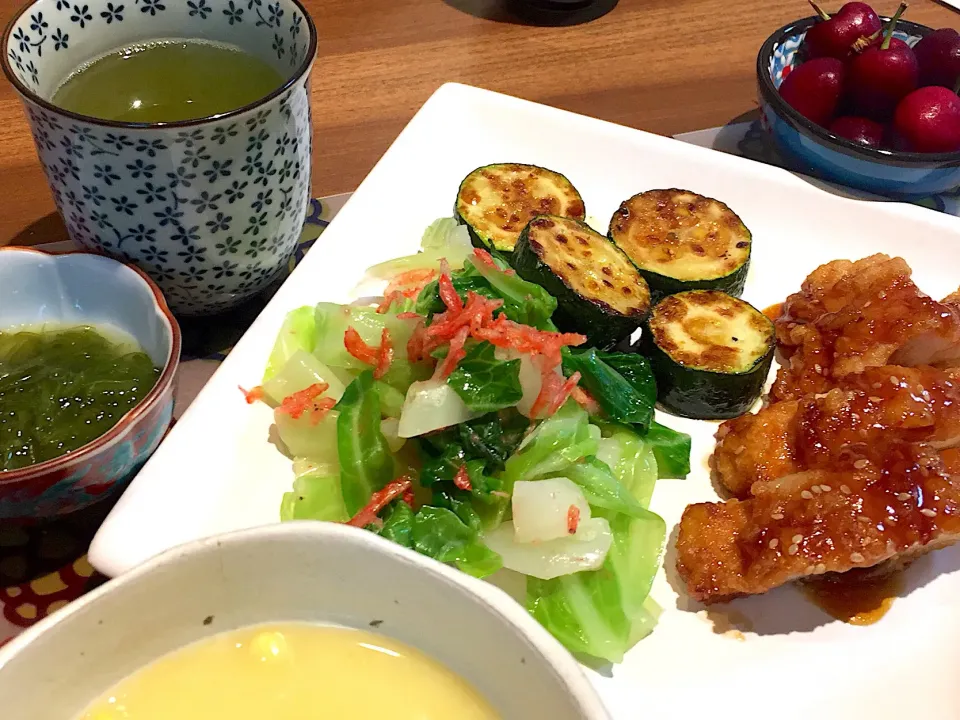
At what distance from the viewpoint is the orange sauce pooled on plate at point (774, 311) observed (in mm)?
2838

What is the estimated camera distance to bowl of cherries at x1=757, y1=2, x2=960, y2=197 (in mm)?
3119

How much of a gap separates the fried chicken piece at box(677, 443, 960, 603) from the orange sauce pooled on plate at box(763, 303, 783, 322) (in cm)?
77

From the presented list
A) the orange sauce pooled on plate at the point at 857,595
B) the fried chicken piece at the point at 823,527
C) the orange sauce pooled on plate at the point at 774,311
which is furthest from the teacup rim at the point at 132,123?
the orange sauce pooled on plate at the point at 857,595

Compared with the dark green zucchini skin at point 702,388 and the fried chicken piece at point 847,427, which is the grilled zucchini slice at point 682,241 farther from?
the fried chicken piece at point 847,427

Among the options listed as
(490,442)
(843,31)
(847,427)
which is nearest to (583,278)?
(490,442)

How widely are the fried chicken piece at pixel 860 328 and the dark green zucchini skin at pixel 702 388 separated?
0.49 ft

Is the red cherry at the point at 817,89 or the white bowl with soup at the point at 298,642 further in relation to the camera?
the red cherry at the point at 817,89

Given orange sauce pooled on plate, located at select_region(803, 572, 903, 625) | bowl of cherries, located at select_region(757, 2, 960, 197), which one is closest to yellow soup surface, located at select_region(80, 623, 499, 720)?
orange sauce pooled on plate, located at select_region(803, 572, 903, 625)

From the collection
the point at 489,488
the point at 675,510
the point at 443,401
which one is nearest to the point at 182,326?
the point at 443,401

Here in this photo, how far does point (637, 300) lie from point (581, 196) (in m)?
0.71

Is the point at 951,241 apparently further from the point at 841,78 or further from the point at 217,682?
the point at 217,682

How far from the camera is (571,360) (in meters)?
2.35

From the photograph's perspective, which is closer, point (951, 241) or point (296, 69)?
point (296, 69)

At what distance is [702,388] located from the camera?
2453 mm
